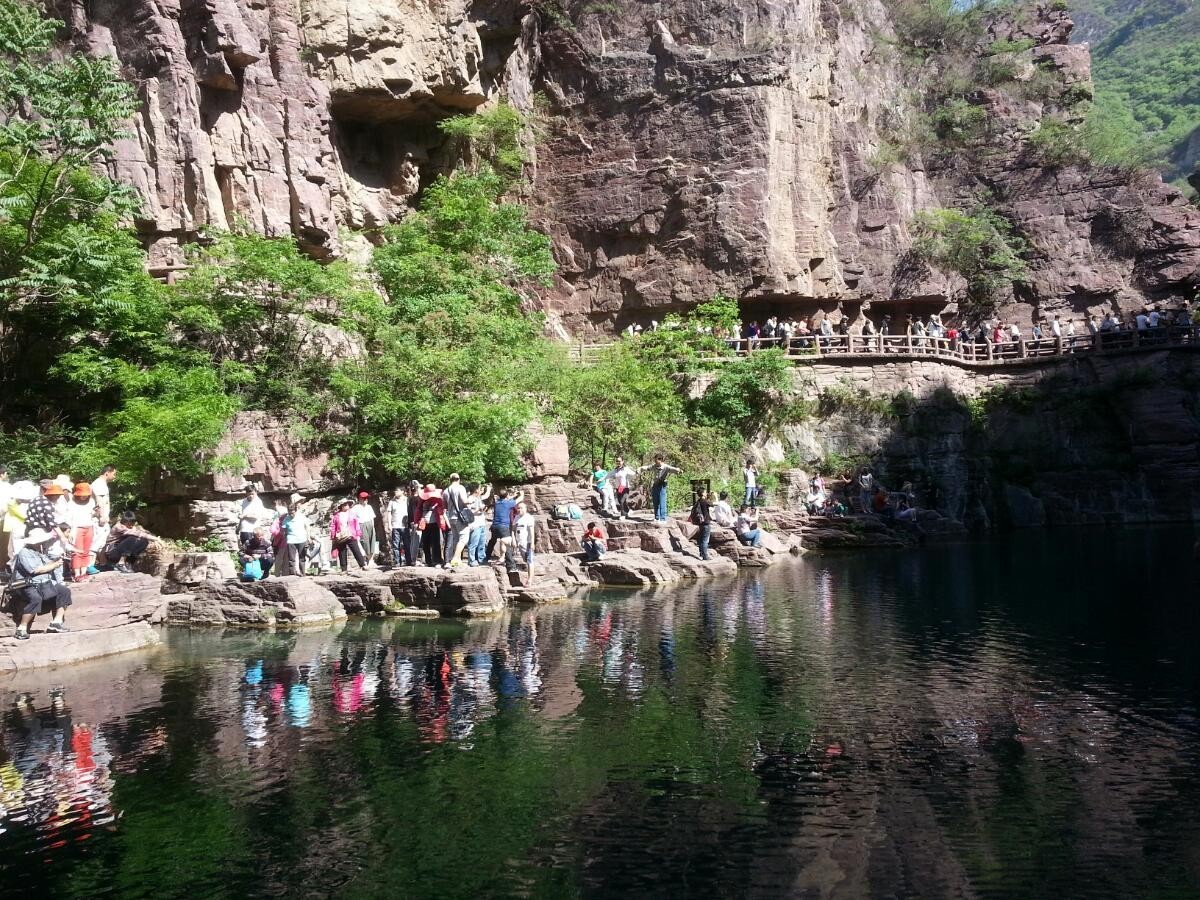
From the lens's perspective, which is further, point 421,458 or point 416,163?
point 416,163

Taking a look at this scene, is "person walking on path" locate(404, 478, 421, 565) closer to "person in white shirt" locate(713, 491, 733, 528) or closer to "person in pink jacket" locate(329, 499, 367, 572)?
"person in pink jacket" locate(329, 499, 367, 572)

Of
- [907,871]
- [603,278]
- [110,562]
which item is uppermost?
[603,278]

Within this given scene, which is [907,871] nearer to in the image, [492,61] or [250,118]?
[250,118]

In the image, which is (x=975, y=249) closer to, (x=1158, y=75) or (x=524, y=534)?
(x=524, y=534)

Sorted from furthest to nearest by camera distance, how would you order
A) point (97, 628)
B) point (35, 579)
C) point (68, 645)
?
point (97, 628)
point (68, 645)
point (35, 579)

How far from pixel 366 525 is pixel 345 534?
1240 millimetres

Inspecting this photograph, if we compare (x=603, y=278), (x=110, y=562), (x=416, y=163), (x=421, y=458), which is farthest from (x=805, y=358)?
(x=110, y=562)

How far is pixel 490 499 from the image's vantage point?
22.3 m

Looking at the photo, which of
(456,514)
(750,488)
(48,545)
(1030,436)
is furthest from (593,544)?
(1030,436)

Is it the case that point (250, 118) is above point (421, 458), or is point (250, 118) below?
above

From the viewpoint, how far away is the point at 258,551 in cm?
1744

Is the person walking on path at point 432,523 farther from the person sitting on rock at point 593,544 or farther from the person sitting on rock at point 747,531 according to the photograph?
the person sitting on rock at point 747,531

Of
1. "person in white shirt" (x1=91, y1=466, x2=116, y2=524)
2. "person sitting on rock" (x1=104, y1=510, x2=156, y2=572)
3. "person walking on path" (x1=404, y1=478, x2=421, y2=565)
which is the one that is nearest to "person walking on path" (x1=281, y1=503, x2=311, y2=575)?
"person walking on path" (x1=404, y1=478, x2=421, y2=565)

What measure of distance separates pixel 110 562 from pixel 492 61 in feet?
88.2
